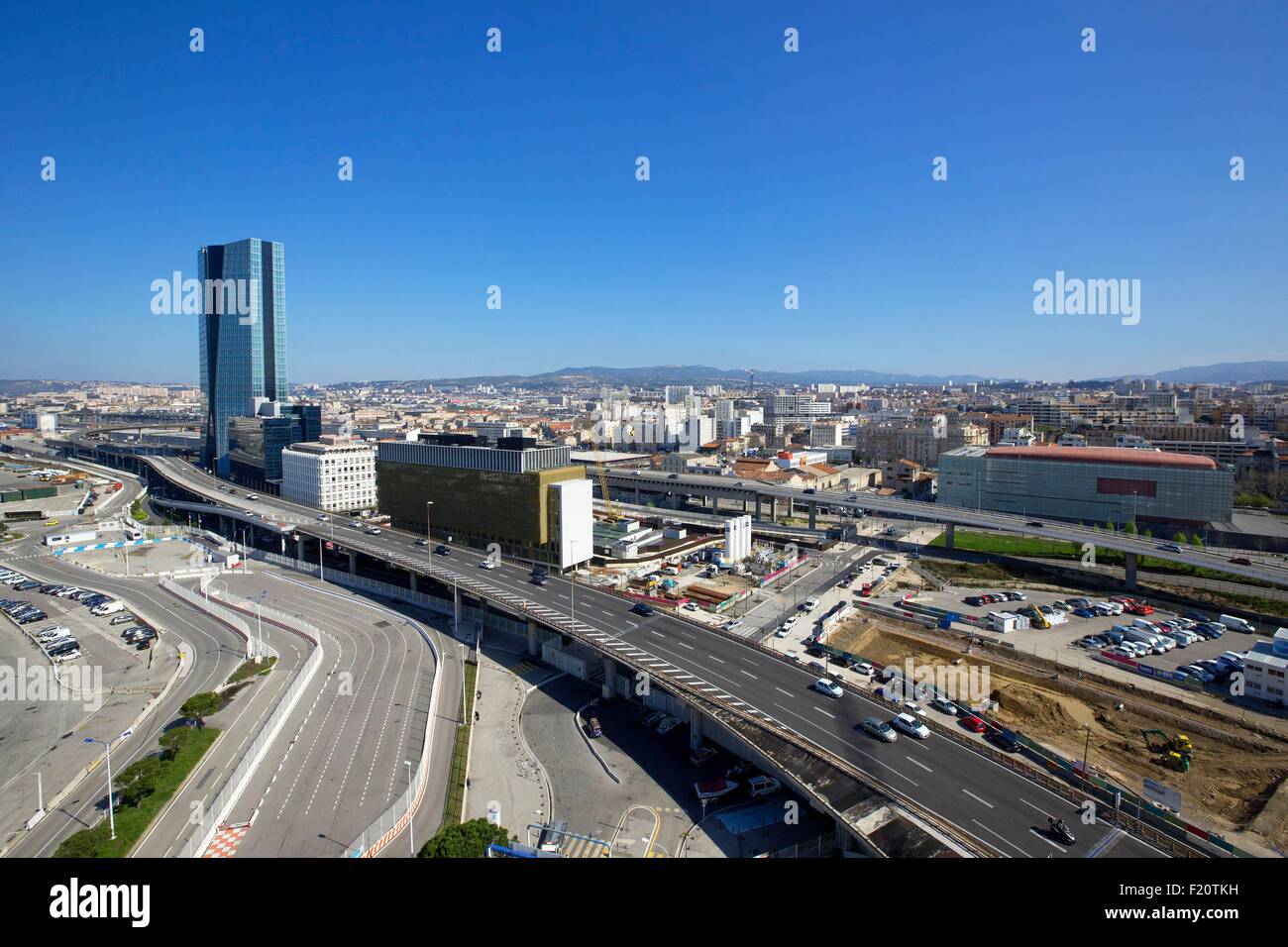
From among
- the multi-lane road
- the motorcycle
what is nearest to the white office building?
the multi-lane road

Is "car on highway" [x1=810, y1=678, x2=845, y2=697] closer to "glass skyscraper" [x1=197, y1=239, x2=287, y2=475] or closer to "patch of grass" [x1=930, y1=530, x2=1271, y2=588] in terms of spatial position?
"patch of grass" [x1=930, y1=530, x2=1271, y2=588]

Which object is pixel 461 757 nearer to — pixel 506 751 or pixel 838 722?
pixel 506 751

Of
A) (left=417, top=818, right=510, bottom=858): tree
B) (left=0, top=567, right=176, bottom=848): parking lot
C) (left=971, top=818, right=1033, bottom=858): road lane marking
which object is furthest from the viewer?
(left=0, top=567, right=176, bottom=848): parking lot

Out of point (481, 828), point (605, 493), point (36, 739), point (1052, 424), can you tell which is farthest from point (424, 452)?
point (1052, 424)

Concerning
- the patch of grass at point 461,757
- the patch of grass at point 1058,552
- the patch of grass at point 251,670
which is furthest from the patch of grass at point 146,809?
the patch of grass at point 1058,552

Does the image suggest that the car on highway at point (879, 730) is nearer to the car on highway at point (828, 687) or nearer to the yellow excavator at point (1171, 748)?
the car on highway at point (828, 687)
